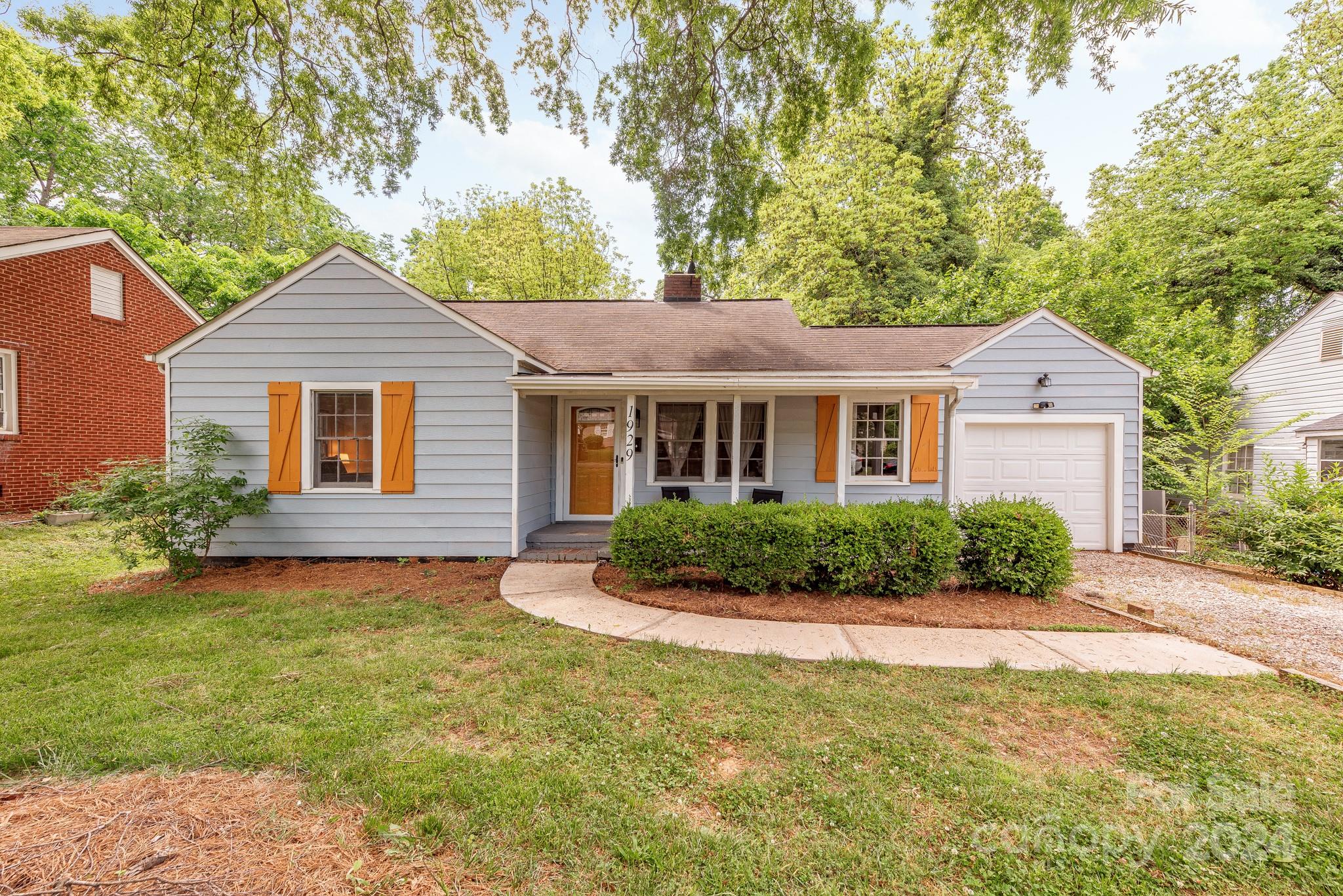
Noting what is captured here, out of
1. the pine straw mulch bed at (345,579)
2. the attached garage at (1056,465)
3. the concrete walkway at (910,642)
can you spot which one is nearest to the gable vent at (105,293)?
the pine straw mulch bed at (345,579)

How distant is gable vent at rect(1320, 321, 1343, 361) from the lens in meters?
11.4

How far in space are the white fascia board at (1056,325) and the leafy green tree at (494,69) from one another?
153 inches

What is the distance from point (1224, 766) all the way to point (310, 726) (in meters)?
4.67

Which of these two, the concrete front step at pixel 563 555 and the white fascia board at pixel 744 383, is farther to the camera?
the concrete front step at pixel 563 555

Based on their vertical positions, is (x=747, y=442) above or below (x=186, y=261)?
below

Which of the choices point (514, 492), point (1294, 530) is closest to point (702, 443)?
point (514, 492)

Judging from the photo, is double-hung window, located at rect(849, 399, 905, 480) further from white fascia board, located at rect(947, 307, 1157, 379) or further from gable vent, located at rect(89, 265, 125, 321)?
gable vent, located at rect(89, 265, 125, 321)

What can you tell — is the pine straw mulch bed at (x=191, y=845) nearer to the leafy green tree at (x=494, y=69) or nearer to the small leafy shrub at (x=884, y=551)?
the small leafy shrub at (x=884, y=551)

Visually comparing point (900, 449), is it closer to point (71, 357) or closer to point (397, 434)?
point (397, 434)

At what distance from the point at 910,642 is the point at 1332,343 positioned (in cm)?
1570

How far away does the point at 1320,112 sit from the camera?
1432 cm

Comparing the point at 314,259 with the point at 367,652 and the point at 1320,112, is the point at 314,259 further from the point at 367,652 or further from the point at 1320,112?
the point at 1320,112

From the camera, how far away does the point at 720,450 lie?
815 centimetres

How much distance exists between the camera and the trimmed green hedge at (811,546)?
5062 millimetres
